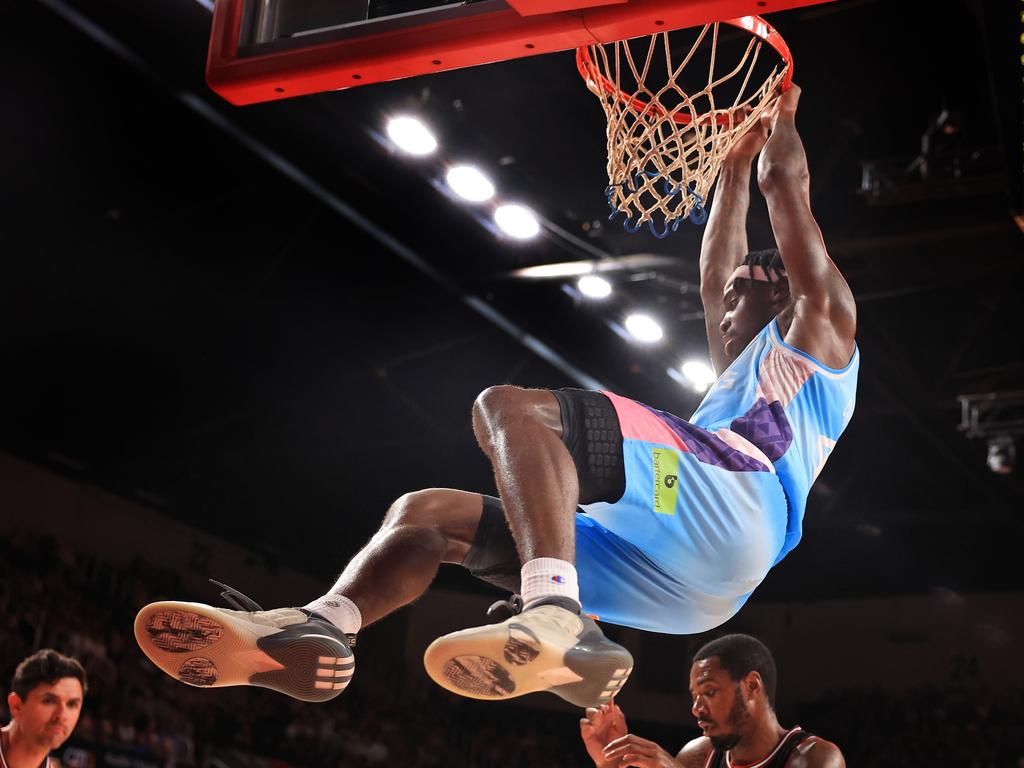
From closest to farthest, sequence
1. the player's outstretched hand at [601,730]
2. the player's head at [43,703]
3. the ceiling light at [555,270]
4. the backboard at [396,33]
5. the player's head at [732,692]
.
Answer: the backboard at [396,33] → the player's outstretched hand at [601,730] → the player's head at [732,692] → the player's head at [43,703] → the ceiling light at [555,270]

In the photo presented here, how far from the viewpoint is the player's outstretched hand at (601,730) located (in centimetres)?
466

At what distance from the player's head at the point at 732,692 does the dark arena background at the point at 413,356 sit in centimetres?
244

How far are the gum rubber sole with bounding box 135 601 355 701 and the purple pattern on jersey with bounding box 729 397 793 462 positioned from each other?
53.7 inches

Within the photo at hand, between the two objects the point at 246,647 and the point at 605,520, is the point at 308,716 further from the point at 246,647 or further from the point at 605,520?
the point at 246,647

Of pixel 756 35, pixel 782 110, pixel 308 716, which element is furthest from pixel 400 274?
pixel 782 110

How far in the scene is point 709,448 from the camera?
3.55m

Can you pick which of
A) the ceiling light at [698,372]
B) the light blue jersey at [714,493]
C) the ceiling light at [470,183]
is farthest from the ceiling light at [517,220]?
the light blue jersey at [714,493]

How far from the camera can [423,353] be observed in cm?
1311

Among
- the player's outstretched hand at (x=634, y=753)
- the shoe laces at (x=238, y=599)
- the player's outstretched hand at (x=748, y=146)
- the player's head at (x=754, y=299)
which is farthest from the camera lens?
the player's outstretched hand at (x=748, y=146)

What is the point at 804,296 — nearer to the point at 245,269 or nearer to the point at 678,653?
the point at 245,269

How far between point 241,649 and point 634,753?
1.86m

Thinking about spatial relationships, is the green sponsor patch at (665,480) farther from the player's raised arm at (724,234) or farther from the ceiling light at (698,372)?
the ceiling light at (698,372)

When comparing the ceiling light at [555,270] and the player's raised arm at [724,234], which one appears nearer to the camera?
the player's raised arm at [724,234]

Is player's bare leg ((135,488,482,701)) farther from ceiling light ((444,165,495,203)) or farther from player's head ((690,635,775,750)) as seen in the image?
ceiling light ((444,165,495,203))
